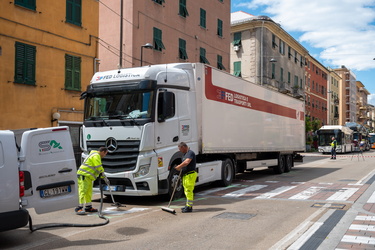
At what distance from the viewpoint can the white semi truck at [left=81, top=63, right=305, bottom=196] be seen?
957cm

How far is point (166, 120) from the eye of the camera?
32.7 feet

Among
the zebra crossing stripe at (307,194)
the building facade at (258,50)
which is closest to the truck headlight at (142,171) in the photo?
the zebra crossing stripe at (307,194)

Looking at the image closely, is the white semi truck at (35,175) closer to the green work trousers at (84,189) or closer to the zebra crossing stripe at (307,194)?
the green work trousers at (84,189)

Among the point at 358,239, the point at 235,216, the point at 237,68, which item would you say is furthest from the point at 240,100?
the point at 237,68

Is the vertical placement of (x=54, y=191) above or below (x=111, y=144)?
below

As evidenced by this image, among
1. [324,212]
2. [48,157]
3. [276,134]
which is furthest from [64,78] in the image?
[324,212]

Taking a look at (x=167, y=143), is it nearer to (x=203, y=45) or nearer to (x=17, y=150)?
(x=17, y=150)

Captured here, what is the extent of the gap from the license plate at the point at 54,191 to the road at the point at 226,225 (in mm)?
686

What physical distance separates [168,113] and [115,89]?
1.46 meters

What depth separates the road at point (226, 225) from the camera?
6176 mm

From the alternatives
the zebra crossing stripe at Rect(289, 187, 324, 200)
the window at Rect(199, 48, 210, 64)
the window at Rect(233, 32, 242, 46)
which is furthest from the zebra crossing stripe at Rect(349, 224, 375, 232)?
the window at Rect(233, 32, 242, 46)

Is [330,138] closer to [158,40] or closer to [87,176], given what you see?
[158,40]

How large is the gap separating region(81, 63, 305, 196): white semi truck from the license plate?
257cm

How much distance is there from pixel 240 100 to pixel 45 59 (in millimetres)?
8621
